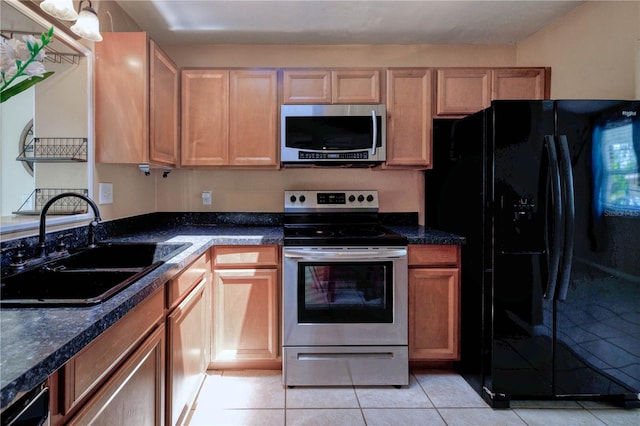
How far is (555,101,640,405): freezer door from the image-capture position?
1907mm

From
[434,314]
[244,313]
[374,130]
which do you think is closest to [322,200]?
[374,130]

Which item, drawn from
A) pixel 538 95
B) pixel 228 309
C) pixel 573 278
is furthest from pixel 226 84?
pixel 573 278

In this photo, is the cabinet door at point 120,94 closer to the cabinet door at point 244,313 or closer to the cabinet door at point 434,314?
the cabinet door at point 244,313

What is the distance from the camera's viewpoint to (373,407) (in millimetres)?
2059

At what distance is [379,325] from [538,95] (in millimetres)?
2020

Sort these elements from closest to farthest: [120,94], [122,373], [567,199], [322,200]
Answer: [122,373]
[567,199]
[120,94]
[322,200]

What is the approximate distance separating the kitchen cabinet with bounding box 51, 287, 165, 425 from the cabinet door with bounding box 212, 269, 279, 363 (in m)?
0.85

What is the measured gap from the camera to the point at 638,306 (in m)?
1.96

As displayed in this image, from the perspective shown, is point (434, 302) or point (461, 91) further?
point (461, 91)

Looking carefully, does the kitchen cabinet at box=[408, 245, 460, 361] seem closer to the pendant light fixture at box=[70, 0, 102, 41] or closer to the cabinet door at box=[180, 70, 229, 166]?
the cabinet door at box=[180, 70, 229, 166]

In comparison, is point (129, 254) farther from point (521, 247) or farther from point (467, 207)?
point (521, 247)

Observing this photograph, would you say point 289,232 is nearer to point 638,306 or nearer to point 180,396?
point 180,396

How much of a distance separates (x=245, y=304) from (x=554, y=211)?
1860 mm

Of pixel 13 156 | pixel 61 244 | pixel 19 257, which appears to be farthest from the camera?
pixel 61 244
